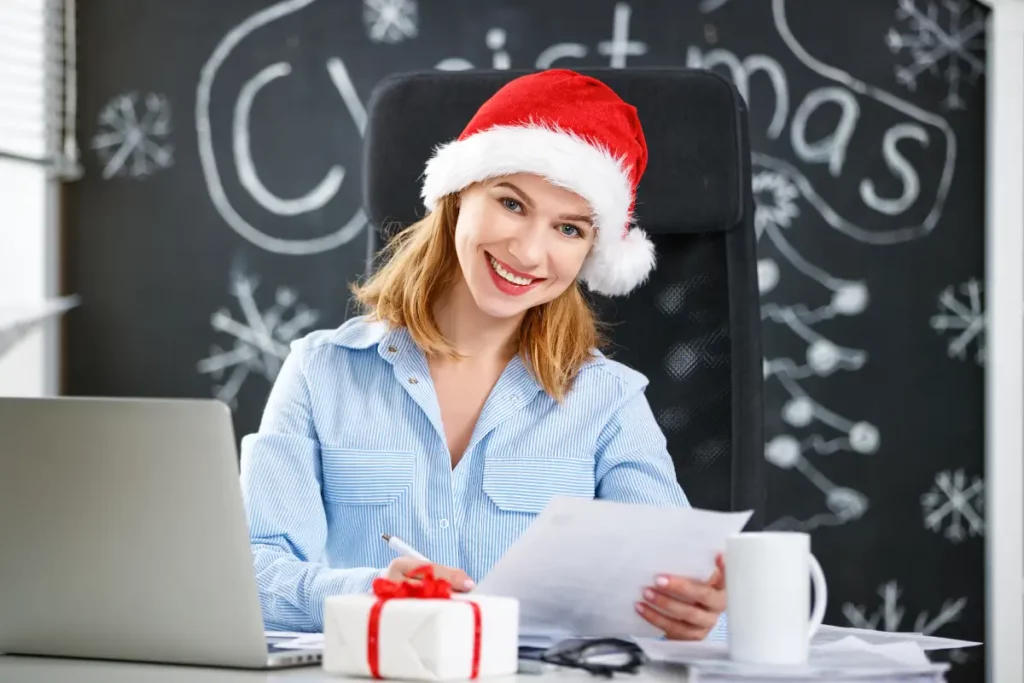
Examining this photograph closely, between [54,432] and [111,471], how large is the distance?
→ 48mm

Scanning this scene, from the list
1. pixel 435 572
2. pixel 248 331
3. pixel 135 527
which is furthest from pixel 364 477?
pixel 248 331

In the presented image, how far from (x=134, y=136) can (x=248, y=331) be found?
1.52 feet

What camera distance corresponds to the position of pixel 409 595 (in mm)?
826

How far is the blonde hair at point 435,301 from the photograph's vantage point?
1.53 m

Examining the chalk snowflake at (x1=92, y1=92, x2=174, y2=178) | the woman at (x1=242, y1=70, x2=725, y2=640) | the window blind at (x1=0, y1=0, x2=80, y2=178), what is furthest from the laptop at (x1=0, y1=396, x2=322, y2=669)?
the chalk snowflake at (x1=92, y1=92, x2=174, y2=178)

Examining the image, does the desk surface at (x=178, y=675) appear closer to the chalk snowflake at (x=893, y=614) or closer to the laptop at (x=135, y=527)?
the laptop at (x=135, y=527)

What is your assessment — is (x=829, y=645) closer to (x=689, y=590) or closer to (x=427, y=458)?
(x=689, y=590)

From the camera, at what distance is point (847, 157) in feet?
8.11

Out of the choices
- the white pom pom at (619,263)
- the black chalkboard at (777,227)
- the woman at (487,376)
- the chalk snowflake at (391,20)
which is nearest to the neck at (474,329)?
the woman at (487,376)

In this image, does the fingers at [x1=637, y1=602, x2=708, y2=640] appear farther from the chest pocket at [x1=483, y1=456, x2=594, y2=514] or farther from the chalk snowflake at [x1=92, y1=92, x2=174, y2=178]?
the chalk snowflake at [x1=92, y1=92, x2=174, y2=178]

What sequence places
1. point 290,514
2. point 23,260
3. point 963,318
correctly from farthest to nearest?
point 963,318 → point 23,260 → point 290,514

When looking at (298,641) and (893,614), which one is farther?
(893,614)

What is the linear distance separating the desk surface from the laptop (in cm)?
1

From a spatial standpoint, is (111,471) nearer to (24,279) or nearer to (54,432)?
(54,432)
